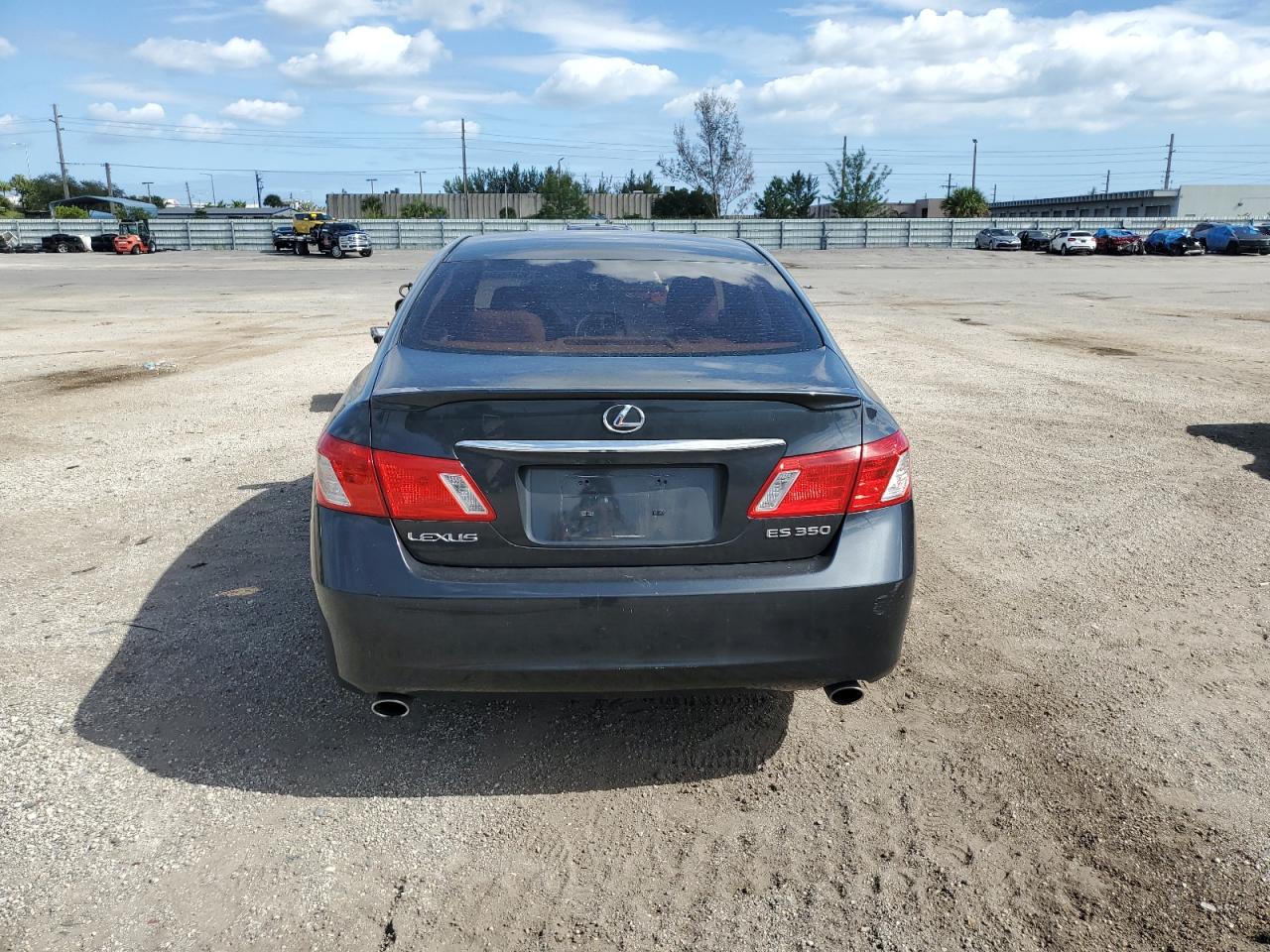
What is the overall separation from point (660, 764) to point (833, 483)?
1.07m

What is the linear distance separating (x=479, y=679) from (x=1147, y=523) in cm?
423

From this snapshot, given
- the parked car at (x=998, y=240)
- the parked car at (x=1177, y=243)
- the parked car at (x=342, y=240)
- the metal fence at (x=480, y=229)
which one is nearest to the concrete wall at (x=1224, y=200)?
the metal fence at (x=480, y=229)

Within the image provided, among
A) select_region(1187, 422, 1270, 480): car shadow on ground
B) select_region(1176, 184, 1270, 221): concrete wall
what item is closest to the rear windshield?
select_region(1187, 422, 1270, 480): car shadow on ground

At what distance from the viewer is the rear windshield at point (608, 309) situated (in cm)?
306

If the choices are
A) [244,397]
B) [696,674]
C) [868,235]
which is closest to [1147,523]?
[696,674]

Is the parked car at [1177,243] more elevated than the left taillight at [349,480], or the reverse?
the parked car at [1177,243]

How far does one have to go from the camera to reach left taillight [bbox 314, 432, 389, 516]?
2609mm

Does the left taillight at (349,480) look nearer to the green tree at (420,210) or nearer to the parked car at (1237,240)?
the parked car at (1237,240)

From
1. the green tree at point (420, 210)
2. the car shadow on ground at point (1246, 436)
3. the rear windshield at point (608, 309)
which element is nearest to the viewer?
the rear windshield at point (608, 309)

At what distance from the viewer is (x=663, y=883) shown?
248 cm

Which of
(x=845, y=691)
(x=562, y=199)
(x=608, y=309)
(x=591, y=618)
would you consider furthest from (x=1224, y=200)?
(x=591, y=618)

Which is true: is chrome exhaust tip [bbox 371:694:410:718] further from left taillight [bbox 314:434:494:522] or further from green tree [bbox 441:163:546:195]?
green tree [bbox 441:163:546:195]

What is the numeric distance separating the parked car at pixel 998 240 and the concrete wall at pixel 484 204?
39.3 meters

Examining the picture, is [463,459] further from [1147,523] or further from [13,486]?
[13,486]
